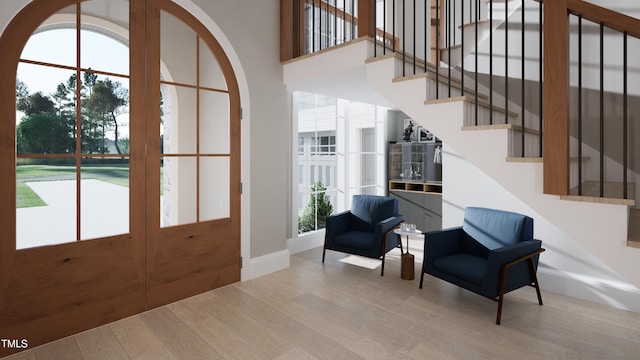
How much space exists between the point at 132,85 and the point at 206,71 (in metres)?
0.73

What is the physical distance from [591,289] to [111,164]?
4.45 metres

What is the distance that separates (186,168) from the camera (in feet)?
10.7

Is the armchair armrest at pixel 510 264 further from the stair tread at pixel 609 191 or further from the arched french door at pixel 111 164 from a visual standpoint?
the arched french door at pixel 111 164

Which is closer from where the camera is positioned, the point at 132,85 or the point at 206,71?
the point at 132,85

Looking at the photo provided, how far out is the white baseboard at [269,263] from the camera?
3818 mm

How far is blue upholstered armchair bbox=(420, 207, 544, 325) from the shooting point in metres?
2.83

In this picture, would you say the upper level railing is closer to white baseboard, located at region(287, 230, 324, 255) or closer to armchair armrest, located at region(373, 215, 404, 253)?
armchair armrest, located at region(373, 215, 404, 253)

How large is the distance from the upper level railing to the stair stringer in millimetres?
107

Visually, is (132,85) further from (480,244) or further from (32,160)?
(480,244)

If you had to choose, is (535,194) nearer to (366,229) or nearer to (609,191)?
(609,191)

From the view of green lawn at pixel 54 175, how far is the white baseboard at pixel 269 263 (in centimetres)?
156

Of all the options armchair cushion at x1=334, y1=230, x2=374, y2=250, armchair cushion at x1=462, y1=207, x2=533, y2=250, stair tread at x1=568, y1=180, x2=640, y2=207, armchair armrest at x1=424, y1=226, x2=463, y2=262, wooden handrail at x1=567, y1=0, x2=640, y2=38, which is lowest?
armchair cushion at x1=334, y1=230, x2=374, y2=250

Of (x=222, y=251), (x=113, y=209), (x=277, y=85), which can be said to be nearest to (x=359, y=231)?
(x=222, y=251)

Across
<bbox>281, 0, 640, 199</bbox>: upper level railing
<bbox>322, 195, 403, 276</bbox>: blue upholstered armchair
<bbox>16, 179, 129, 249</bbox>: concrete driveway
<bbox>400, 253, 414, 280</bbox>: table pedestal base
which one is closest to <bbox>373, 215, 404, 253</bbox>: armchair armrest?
<bbox>322, 195, 403, 276</bbox>: blue upholstered armchair
